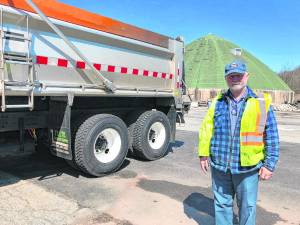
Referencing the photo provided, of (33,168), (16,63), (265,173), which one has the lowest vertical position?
(33,168)

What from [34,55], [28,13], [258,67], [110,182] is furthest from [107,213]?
[258,67]

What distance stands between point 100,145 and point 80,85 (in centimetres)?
105

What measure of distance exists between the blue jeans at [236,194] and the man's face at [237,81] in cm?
74

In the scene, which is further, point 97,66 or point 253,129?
point 97,66

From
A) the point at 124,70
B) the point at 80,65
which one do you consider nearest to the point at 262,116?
the point at 80,65

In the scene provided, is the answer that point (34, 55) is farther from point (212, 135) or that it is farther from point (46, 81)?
point (212, 135)

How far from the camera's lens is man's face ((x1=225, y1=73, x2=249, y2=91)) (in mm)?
3201

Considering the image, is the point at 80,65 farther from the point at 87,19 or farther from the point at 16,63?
the point at 16,63

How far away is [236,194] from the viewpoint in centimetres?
340

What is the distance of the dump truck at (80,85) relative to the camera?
4758mm

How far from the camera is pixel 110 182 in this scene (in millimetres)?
5676

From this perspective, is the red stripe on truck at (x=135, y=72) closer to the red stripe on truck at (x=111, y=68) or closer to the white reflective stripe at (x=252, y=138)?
the red stripe on truck at (x=111, y=68)

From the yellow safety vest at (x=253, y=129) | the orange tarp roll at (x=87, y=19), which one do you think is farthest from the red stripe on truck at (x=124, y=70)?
the yellow safety vest at (x=253, y=129)

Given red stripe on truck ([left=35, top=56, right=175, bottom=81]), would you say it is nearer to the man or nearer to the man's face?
the man
